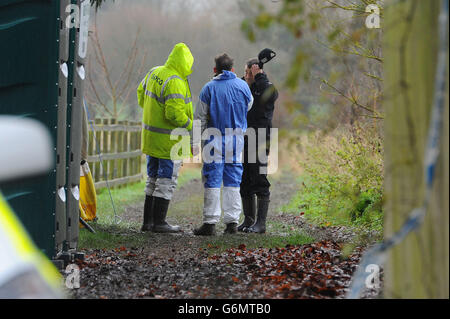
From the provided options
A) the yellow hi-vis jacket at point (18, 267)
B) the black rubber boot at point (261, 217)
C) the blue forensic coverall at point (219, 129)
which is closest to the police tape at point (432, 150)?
the yellow hi-vis jacket at point (18, 267)

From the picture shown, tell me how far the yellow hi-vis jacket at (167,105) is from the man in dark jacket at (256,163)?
884mm

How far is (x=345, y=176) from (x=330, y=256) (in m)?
4.42

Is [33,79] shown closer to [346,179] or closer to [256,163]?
[256,163]

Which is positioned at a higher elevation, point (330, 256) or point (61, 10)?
point (61, 10)

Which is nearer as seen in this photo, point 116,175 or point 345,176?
point 345,176

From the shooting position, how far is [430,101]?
2764mm

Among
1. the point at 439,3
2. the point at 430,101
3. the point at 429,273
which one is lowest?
the point at 429,273

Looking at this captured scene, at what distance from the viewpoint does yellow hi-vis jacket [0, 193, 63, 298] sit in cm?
159

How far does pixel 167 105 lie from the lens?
8.22m

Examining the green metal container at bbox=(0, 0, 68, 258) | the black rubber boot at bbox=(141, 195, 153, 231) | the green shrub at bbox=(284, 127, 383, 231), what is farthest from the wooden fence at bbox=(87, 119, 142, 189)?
the green metal container at bbox=(0, 0, 68, 258)
